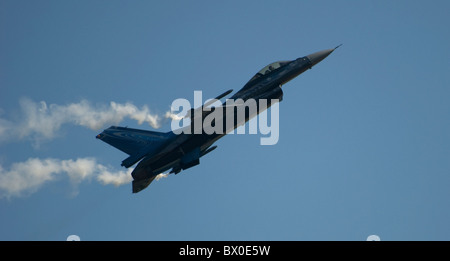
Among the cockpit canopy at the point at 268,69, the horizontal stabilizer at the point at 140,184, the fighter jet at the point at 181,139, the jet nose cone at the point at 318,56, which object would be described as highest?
the jet nose cone at the point at 318,56

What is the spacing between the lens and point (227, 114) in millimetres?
40156

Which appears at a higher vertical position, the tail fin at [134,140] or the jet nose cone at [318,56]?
the jet nose cone at [318,56]

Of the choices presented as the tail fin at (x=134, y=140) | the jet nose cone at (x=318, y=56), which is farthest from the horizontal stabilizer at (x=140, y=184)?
the jet nose cone at (x=318, y=56)

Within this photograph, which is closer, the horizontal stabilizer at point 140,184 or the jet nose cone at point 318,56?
the horizontal stabilizer at point 140,184

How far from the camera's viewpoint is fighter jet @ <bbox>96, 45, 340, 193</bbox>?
39.9 m

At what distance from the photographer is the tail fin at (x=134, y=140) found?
131 feet

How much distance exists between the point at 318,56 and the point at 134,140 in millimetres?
15506

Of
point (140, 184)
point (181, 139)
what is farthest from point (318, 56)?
point (140, 184)

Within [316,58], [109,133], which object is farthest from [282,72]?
[109,133]

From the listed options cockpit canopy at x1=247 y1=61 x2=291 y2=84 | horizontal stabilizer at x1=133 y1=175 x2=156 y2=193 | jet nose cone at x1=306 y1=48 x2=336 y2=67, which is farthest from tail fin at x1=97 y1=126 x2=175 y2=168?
jet nose cone at x1=306 y1=48 x2=336 y2=67

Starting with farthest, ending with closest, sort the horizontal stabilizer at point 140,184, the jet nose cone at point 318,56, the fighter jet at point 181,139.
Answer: the jet nose cone at point 318,56, the horizontal stabilizer at point 140,184, the fighter jet at point 181,139

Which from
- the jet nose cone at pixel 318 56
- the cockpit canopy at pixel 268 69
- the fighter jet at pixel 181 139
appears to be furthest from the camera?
the jet nose cone at pixel 318 56

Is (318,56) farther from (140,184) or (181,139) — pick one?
(140,184)

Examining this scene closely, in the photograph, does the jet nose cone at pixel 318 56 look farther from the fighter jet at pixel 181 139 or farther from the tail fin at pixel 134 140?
the tail fin at pixel 134 140
